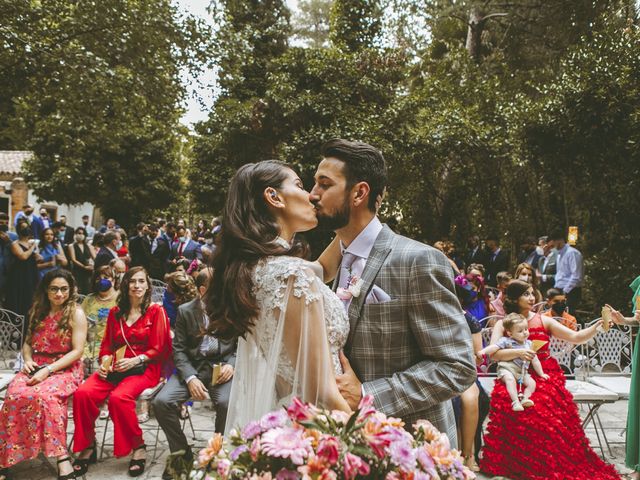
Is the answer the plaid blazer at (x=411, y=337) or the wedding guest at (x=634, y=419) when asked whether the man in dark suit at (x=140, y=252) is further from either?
the plaid blazer at (x=411, y=337)

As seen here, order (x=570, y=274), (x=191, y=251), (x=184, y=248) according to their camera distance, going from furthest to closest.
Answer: (x=184, y=248) → (x=191, y=251) → (x=570, y=274)

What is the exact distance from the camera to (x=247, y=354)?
6.99 ft

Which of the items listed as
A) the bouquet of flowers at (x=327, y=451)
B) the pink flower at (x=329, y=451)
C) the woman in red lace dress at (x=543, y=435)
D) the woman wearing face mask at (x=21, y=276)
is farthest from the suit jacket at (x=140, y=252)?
the pink flower at (x=329, y=451)

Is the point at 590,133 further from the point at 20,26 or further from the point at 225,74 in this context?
the point at 20,26

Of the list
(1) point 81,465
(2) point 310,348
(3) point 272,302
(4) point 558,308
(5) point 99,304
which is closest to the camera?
(2) point 310,348

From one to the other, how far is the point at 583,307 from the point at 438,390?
403 inches

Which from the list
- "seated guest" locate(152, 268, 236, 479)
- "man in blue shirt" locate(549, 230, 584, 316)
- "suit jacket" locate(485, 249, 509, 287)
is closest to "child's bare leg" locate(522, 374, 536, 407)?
"seated guest" locate(152, 268, 236, 479)

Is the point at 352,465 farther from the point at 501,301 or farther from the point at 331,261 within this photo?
the point at 501,301

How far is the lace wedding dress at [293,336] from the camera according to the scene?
1.78 m

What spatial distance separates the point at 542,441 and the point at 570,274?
17.4 feet

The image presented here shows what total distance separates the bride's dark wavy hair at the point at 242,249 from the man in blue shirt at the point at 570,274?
814 cm

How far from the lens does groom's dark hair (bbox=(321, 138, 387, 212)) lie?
6.63ft

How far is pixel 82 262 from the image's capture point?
10.6 meters

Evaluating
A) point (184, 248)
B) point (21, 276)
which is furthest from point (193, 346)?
point (184, 248)
